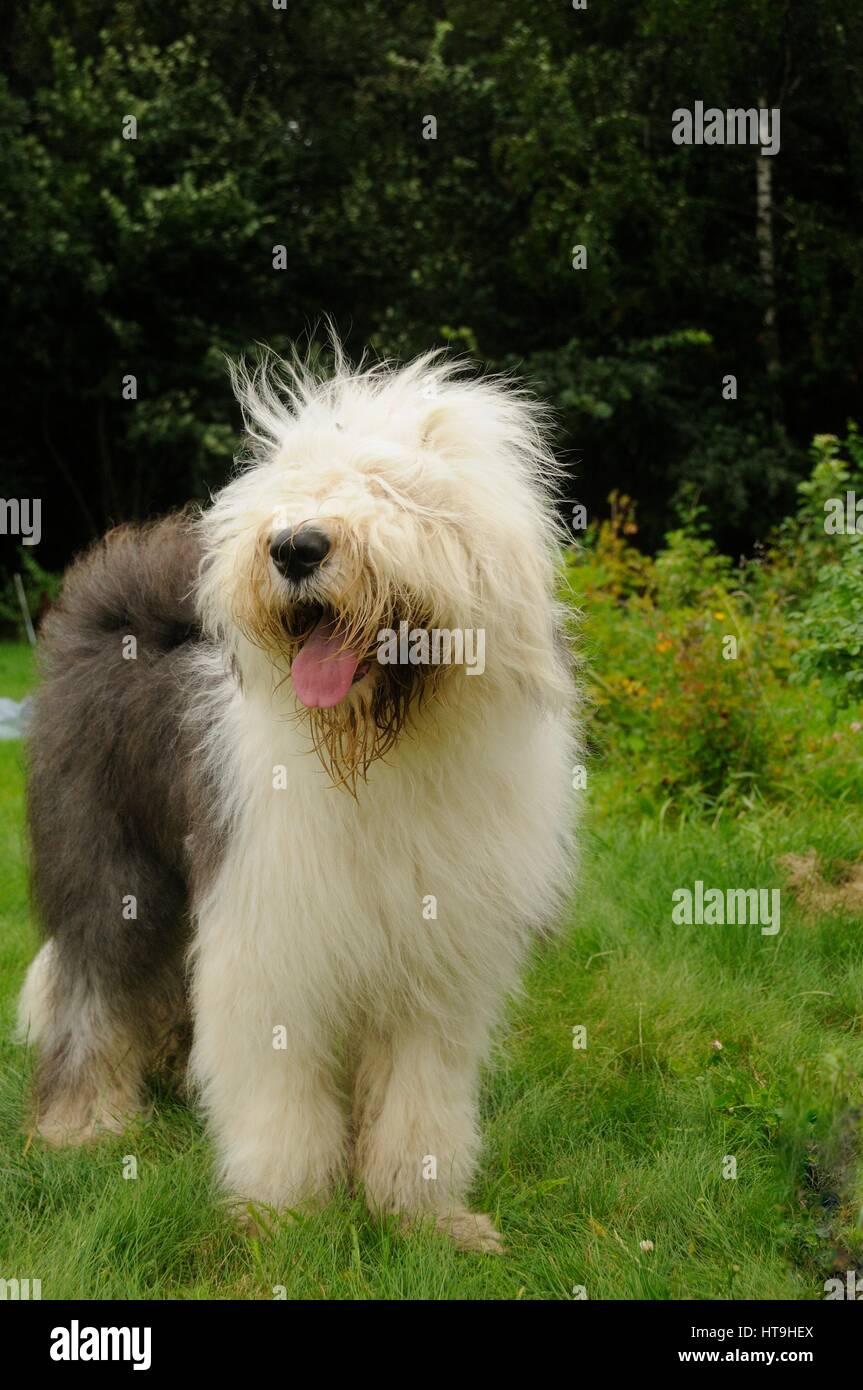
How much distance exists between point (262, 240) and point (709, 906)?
1295cm

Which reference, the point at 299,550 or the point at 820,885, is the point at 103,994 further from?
the point at 820,885

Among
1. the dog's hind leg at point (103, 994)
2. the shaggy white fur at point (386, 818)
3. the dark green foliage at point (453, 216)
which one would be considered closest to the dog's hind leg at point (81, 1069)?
the dog's hind leg at point (103, 994)

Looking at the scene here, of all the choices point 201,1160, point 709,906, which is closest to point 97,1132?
point 201,1160

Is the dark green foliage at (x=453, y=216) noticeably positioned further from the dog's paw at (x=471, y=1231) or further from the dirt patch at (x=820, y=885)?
the dog's paw at (x=471, y=1231)

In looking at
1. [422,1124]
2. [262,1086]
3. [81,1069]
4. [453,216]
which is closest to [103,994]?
[81,1069]

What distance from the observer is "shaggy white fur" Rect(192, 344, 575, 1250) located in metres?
2.52

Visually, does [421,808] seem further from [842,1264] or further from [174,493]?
[174,493]

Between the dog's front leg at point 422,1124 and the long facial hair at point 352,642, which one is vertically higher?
the long facial hair at point 352,642

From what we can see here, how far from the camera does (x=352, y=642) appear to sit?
2443mm

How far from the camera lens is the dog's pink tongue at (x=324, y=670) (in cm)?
Answer: 247

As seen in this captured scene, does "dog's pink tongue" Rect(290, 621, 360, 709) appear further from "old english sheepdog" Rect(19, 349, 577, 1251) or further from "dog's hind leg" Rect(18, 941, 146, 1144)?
"dog's hind leg" Rect(18, 941, 146, 1144)

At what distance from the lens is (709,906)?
4.67 metres

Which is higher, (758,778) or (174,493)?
(174,493)

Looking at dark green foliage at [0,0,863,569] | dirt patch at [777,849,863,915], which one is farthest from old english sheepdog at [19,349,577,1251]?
dark green foliage at [0,0,863,569]
